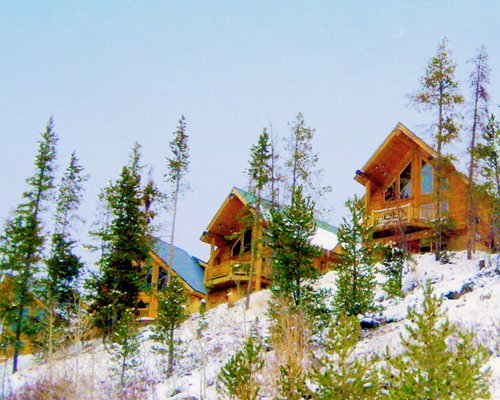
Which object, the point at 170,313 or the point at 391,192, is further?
the point at 391,192

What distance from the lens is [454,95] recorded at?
3148 cm

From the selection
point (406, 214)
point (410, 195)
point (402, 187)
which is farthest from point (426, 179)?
point (406, 214)

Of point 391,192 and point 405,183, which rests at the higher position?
point 405,183

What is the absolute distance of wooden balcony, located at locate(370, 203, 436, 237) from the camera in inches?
1219

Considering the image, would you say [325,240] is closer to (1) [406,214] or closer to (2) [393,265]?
(1) [406,214]

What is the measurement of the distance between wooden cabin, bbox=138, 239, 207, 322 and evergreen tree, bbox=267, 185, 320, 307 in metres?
17.2

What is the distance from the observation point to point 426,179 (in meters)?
33.0

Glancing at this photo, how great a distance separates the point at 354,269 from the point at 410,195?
14.6 metres

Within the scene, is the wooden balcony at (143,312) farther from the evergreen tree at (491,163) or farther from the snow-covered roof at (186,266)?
the evergreen tree at (491,163)

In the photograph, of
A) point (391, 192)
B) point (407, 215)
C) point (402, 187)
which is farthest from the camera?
point (391, 192)

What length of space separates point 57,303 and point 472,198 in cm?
2286

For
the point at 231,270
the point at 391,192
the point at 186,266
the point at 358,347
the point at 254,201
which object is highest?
the point at 391,192

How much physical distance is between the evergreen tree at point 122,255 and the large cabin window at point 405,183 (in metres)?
14.9

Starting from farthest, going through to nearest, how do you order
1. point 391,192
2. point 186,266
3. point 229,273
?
point 186,266, point 229,273, point 391,192
